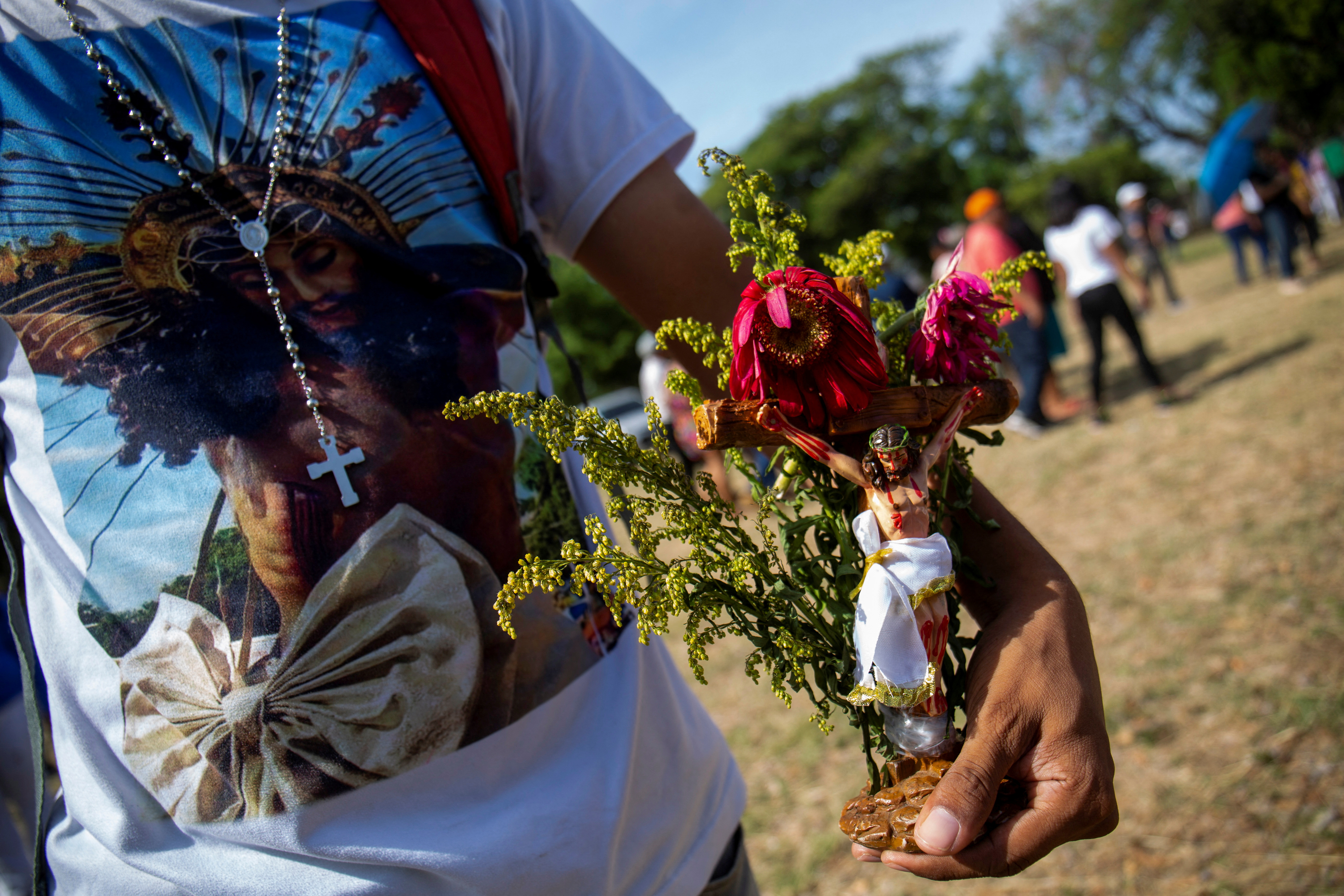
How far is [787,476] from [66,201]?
3.25ft

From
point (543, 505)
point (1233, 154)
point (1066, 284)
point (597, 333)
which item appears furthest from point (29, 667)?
point (597, 333)

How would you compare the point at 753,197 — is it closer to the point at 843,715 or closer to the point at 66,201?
the point at 66,201

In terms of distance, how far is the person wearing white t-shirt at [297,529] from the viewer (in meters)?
1.02

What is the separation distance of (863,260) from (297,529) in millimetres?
839

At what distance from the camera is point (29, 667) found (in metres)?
1.11

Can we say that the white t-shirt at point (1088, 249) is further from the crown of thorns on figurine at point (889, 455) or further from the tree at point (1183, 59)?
the tree at point (1183, 59)

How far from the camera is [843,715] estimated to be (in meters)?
A: 3.97

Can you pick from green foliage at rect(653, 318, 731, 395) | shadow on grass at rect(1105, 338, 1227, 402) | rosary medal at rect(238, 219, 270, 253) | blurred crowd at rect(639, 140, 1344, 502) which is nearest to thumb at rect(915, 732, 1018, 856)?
green foliage at rect(653, 318, 731, 395)

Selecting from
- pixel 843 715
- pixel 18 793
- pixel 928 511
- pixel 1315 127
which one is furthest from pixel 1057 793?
pixel 1315 127

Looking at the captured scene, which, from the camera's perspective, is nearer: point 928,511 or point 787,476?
point 928,511

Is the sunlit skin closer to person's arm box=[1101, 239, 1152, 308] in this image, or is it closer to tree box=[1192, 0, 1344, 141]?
person's arm box=[1101, 239, 1152, 308]

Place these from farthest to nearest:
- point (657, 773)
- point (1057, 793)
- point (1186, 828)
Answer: point (1186, 828)
point (657, 773)
point (1057, 793)

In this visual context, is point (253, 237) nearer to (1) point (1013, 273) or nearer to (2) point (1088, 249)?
(1) point (1013, 273)

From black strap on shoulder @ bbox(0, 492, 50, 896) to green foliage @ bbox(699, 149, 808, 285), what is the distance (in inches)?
40.8
